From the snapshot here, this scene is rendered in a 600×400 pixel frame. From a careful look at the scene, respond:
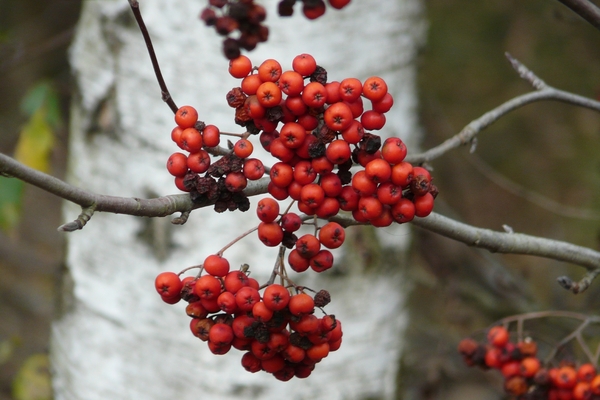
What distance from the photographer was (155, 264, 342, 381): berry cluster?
2.45 feet

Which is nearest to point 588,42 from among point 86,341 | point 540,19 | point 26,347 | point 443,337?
point 540,19

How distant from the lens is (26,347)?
3145 millimetres

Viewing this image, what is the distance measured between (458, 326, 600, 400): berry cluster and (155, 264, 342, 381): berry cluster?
0.58m

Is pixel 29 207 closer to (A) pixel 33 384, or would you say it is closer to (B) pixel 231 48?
(A) pixel 33 384

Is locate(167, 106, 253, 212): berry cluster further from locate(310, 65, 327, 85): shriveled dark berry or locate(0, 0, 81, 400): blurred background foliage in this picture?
locate(0, 0, 81, 400): blurred background foliage

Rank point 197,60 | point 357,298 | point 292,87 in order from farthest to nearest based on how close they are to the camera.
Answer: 1. point 357,298
2. point 197,60
3. point 292,87

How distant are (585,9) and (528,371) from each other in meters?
0.75

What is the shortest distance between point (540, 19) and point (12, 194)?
209cm

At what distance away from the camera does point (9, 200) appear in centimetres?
166

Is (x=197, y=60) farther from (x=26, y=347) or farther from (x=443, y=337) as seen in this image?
(x=26, y=347)

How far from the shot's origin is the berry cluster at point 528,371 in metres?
1.18

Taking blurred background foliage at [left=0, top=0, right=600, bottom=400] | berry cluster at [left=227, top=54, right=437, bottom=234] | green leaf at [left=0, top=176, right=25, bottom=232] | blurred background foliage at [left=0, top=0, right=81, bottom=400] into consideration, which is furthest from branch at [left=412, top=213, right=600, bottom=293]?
blurred background foliage at [left=0, top=0, right=81, bottom=400]

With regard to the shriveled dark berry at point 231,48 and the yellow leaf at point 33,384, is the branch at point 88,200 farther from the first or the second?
the yellow leaf at point 33,384

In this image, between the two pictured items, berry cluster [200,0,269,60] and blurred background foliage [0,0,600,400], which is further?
blurred background foliage [0,0,600,400]
